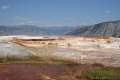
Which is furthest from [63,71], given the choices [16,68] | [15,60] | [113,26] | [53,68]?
[113,26]

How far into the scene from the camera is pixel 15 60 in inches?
661

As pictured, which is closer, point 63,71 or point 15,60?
point 63,71

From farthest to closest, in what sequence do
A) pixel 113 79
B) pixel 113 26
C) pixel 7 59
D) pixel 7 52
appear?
pixel 113 26 → pixel 7 52 → pixel 7 59 → pixel 113 79

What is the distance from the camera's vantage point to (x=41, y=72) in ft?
41.6

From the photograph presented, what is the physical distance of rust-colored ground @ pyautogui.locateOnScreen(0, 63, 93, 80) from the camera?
38.0 ft

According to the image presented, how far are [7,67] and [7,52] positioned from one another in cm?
461

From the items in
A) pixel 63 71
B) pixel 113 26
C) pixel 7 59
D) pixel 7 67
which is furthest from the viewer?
pixel 113 26

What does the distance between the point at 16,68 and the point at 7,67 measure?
1.83ft

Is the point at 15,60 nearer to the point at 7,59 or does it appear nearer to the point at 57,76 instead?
the point at 7,59

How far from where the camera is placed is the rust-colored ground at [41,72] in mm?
11570

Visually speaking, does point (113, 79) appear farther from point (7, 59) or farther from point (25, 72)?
point (7, 59)

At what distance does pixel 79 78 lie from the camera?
11812mm

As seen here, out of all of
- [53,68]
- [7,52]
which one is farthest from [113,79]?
[7,52]

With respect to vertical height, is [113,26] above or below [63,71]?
above
